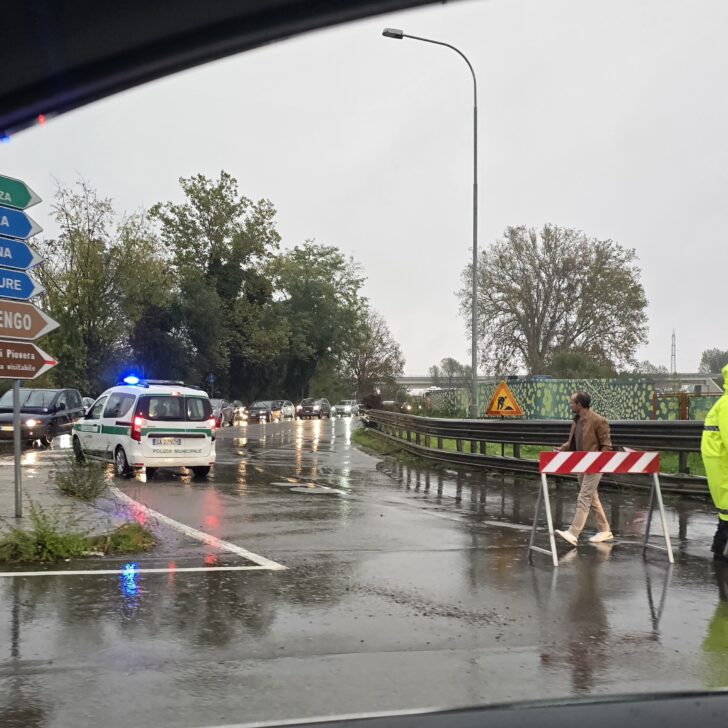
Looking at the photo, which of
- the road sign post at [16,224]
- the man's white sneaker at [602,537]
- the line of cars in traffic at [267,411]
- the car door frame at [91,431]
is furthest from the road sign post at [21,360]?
the line of cars in traffic at [267,411]

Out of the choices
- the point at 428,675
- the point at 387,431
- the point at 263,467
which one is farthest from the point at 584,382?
the point at 428,675

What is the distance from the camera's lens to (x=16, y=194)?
841 cm

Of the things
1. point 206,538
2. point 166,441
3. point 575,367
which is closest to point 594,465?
point 206,538

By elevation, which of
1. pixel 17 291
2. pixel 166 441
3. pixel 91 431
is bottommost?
pixel 166 441

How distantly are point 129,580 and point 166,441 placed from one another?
8.34 metres

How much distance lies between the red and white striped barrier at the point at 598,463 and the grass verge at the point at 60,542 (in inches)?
167

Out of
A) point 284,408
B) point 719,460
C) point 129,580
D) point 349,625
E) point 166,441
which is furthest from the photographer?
point 284,408

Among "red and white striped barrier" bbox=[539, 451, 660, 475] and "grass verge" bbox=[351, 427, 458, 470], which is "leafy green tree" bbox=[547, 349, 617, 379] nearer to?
"grass verge" bbox=[351, 427, 458, 470]

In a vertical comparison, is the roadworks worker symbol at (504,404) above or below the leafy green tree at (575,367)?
below

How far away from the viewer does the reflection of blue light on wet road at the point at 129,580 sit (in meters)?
6.35

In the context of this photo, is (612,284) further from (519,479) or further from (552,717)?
→ (552,717)

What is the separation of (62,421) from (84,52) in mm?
22316

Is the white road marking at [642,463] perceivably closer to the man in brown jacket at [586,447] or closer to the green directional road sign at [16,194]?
the man in brown jacket at [586,447]

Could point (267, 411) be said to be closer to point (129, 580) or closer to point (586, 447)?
point (586, 447)
